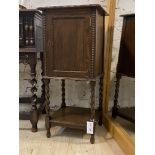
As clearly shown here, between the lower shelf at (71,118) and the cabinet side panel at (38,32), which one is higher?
the cabinet side panel at (38,32)

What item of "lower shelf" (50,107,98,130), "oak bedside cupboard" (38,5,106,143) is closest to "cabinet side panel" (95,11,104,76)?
"oak bedside cupboard" (38,5,106,143)

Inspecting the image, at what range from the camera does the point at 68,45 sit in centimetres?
151

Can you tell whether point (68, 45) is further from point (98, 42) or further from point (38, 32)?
point (38, 32)

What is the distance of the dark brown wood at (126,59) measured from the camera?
57.4 inches

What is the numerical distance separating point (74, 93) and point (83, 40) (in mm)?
853

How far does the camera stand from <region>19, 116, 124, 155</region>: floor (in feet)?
4.73

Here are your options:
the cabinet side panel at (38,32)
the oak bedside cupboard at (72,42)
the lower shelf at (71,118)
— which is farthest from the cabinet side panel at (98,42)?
the cabinet side panel at (38,32)

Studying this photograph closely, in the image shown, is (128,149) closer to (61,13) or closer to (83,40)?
(83,40)

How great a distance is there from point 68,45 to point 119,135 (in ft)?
2.25

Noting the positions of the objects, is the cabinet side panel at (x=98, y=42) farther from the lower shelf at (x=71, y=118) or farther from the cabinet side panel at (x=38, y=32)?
the cabinet side panel at (x=38, y=32)

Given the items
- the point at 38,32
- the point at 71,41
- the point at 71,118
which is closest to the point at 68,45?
the point at 71,41

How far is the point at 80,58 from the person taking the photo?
4.91 feet

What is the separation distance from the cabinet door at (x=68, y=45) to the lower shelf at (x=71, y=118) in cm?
34
